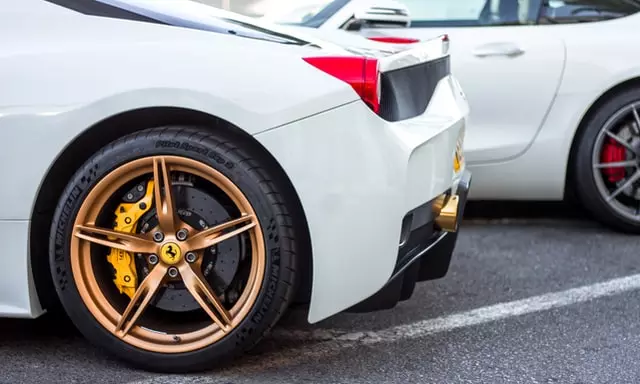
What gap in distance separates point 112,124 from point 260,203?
0.53 metres

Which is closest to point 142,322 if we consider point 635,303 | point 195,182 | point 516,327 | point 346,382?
point 195,182

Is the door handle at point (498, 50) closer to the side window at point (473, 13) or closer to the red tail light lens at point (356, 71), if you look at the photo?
the side window at point (473, 13)

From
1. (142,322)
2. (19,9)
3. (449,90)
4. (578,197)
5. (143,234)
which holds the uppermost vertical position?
(19,9)

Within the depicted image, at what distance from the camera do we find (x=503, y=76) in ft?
16.1

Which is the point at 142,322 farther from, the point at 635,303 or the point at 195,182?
the point at 635,303

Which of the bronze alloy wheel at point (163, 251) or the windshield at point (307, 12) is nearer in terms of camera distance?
the bronze alloy wheel at point (163, 251)

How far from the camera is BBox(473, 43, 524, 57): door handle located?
4906 mm

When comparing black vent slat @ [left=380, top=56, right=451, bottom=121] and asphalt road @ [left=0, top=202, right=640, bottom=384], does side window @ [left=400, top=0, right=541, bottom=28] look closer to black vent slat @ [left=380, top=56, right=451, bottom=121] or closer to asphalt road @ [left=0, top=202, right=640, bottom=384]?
asphalt road @ [left=0, top=202, right=640, bottom=384]

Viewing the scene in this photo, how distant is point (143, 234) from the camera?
298cm

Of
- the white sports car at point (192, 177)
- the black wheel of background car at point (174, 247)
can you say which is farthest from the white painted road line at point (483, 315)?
the black wheel of background car at point (174, 247)

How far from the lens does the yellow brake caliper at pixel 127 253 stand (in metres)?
2.98

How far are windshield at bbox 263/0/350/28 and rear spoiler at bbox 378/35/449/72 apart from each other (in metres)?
1.34

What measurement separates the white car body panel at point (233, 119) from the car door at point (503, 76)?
6.65 feet

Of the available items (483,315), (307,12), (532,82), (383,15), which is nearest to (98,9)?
(383,15)
